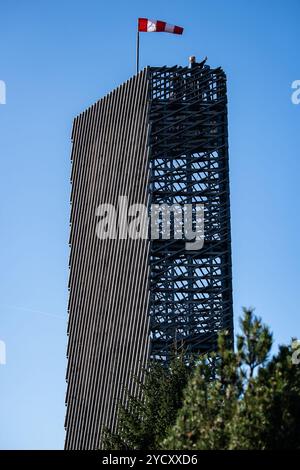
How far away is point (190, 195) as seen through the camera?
440 feet

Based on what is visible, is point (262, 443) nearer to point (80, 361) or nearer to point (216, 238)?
point (216, 238)

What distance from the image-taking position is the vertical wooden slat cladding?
134625mm

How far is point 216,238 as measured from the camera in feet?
438

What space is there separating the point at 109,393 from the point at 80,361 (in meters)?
10.5

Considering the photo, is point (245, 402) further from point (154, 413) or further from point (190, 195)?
point (190, 195)

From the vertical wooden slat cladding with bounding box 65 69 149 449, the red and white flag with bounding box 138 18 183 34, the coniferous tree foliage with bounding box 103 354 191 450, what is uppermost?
the red and white flag with bounding box 138 18 183 34

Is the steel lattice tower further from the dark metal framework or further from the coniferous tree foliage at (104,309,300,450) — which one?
the coniferous tree foliage at (104,309,300,450)

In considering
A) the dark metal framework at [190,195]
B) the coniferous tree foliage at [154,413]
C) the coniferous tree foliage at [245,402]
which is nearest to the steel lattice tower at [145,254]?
the dark metal framework at [190,195]

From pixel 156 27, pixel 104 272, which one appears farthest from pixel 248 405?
pixel 104 272

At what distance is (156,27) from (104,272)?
32.2 m

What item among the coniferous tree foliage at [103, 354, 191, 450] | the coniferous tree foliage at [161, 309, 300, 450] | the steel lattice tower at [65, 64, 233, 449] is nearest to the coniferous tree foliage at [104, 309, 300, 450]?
the coniferous tree foliage at [161, 309, 300, 450]

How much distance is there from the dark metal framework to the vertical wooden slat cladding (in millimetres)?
1497

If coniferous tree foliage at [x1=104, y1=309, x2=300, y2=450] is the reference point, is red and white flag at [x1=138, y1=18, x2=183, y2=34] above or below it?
above

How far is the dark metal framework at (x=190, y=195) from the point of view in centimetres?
13000
